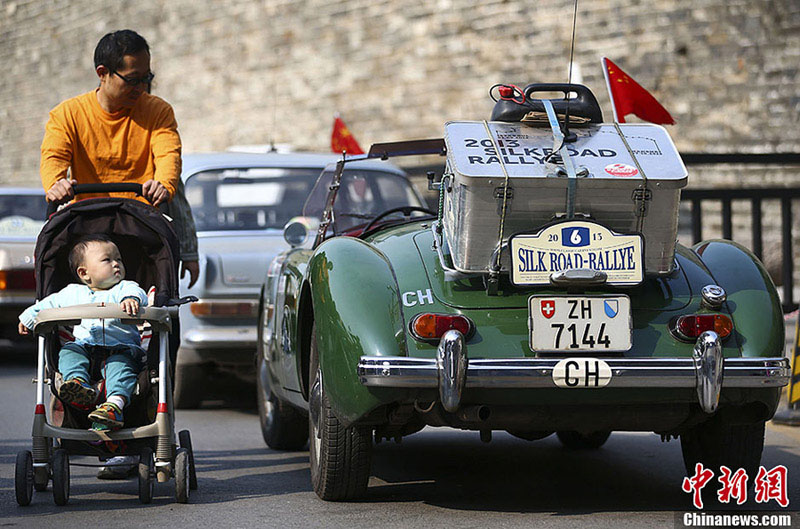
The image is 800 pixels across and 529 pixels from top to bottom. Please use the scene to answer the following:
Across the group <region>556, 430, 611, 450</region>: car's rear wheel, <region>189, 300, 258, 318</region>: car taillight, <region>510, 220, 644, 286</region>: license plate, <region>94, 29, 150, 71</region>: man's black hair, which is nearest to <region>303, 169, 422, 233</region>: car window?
<region>189, 300, 258, 318</region>: car taillight

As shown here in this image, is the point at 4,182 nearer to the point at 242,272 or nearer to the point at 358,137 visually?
the point at 358,137

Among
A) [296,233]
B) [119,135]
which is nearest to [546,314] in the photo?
[296,233]

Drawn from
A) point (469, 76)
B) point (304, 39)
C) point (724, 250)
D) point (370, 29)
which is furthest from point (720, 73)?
point (724, 250)

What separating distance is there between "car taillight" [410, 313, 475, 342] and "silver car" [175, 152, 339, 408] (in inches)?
148

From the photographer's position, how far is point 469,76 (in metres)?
26.3

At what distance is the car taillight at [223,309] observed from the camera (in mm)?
8578

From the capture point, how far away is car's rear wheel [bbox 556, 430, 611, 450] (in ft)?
23.2

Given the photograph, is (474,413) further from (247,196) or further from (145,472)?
(247,196)

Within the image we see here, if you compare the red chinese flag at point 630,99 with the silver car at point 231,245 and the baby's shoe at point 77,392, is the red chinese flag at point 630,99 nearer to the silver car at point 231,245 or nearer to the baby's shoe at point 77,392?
the silver car at point 231,245

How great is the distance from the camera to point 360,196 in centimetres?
756

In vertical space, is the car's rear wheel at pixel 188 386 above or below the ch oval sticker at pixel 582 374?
below

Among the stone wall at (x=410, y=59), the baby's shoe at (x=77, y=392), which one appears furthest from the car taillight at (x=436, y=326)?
the stone wall at (x=410, y=59)

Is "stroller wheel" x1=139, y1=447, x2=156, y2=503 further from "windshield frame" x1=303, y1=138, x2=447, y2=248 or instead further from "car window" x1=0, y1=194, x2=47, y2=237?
"car window" x1=0, y1=194, x2=47, y2=237

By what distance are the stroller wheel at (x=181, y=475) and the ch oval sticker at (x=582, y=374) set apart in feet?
4.95
